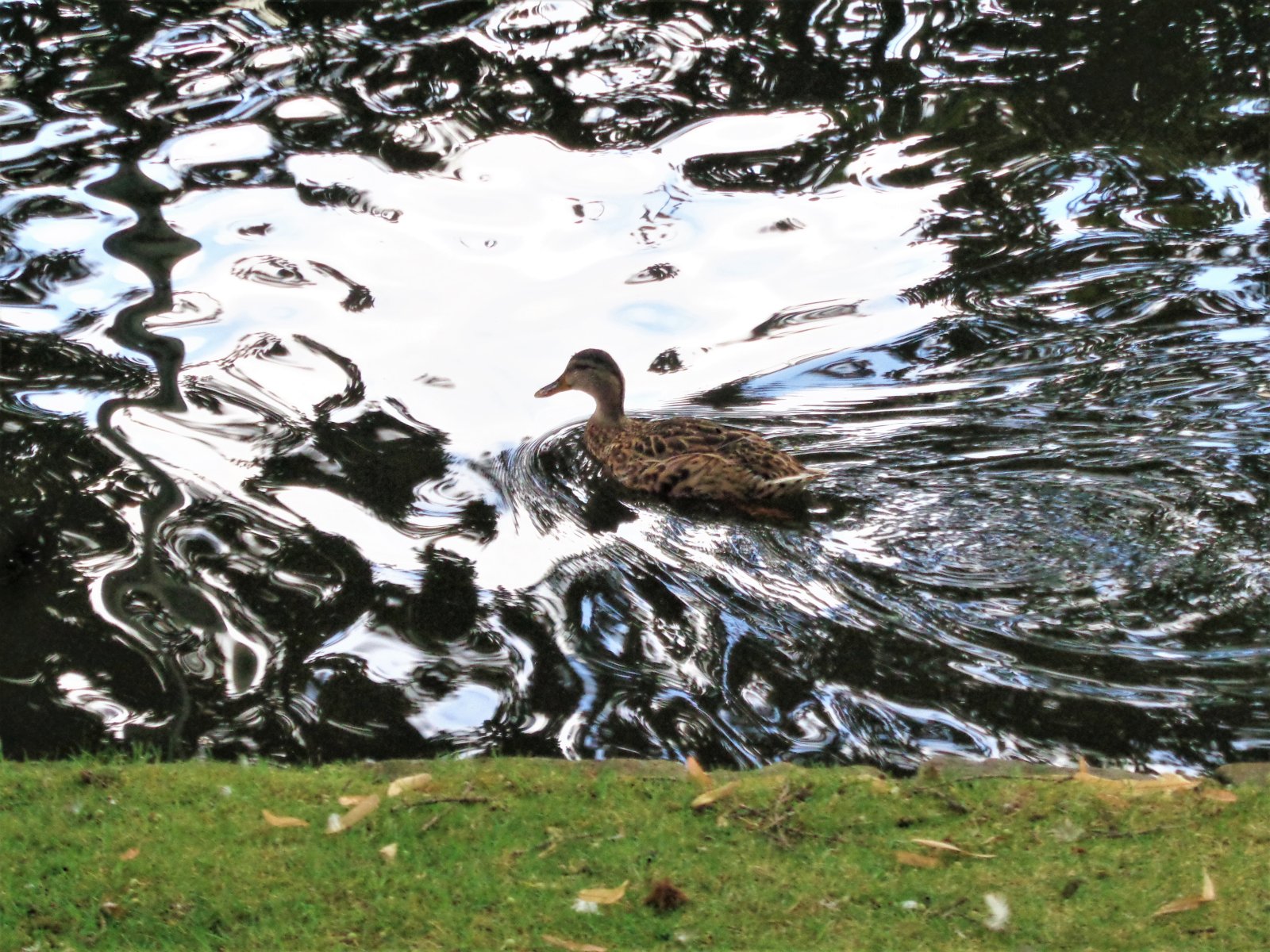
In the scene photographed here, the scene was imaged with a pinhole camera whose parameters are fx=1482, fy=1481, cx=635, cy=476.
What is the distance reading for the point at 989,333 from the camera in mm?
9219

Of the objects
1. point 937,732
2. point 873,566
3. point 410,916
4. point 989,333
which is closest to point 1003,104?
point 989,333

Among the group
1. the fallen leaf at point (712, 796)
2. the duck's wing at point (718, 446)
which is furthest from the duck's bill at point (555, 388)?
the fallen leaf at point (712, 796)

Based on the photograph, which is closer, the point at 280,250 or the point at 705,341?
the point at 705,341

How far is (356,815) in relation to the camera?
4.79 meters

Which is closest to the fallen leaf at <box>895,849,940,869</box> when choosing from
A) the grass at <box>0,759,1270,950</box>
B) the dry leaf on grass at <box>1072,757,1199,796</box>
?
the grass at <box>0,759,1270,950</box>

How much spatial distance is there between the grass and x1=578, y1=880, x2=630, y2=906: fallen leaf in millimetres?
35

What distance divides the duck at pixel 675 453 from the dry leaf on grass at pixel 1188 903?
136 inches

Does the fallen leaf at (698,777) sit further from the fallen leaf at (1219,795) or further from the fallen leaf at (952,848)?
the fallen leaf at (1219,795)

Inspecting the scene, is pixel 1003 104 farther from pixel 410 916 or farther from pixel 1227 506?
pixel 410 916

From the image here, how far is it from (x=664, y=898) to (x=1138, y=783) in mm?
1727

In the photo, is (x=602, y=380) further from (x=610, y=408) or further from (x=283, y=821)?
(x=283, y=821)

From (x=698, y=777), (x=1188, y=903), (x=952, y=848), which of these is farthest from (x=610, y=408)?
(x=1188, y=903)

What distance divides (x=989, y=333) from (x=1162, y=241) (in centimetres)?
200

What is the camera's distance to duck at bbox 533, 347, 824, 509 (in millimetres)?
7551
